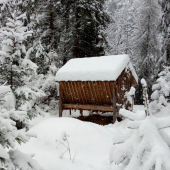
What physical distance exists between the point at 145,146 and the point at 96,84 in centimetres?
767

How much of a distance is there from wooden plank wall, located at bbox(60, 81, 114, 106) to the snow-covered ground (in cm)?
321

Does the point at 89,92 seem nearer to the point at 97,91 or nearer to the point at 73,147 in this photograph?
the point at 97,91

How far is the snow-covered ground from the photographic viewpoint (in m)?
4.70

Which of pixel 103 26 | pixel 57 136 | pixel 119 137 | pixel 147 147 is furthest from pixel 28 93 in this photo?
pixel 103 26

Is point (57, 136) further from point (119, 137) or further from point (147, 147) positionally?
point (147, 147)

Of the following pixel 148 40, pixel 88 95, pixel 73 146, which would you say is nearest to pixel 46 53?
pixel 88 95

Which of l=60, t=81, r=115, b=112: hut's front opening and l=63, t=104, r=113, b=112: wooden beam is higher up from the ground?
l=60, t=81, r=115, b=112: hut's front opening

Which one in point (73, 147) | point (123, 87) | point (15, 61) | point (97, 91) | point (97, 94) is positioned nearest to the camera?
point (73, 147)

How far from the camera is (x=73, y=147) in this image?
18.6 feet

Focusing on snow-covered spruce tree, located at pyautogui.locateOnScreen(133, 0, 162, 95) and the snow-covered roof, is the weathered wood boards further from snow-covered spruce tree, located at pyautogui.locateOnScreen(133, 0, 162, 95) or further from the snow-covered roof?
snow-covered spruce tree, located at pyautogui.locateOnScreen(133, 0, 162, 95)

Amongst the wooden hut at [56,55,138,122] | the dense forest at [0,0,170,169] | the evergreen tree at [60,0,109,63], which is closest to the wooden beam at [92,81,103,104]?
the wooden hut at [56,55,138,122]

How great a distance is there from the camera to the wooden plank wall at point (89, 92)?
9.59 m

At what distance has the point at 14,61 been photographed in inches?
284

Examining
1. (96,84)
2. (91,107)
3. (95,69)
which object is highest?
(95,69)
